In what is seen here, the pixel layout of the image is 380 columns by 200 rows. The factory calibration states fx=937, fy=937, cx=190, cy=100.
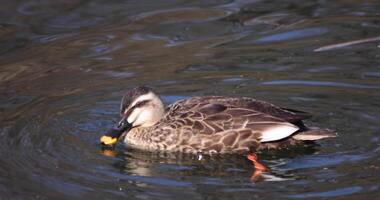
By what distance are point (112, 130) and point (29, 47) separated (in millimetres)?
4732

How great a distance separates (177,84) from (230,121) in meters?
Answer: 2.32

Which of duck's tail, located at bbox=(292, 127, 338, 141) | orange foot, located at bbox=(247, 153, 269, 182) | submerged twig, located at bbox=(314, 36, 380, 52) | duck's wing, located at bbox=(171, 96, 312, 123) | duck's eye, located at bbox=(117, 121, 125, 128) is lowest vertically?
orange foot, located at bbox=(247, 153, 269, 182)

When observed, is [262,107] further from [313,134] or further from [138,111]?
[138,111]

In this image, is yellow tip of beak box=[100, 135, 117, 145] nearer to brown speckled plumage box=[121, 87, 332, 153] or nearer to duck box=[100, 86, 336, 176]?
duck box=[100, 86, 336, 176]

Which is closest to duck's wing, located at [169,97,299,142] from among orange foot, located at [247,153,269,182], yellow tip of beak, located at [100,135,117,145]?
orange foot, located at [247,153,269,182]

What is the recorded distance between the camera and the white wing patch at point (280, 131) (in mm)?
9328

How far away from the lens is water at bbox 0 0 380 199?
8.52 metres

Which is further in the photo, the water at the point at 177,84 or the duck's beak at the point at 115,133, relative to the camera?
the duck's beak at the point at 115,133

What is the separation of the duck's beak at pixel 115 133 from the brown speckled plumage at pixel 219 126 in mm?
139

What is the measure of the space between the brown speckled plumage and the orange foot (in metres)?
0.16

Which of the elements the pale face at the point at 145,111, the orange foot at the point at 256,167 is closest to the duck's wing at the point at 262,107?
the pale face at the point at 145,111

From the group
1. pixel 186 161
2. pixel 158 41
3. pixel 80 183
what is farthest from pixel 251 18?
pixel 80 183

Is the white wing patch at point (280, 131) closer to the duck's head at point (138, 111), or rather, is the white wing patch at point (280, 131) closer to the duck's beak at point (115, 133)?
the duck's head at point (138, 111)

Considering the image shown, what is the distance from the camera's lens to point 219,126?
9.55 meters
